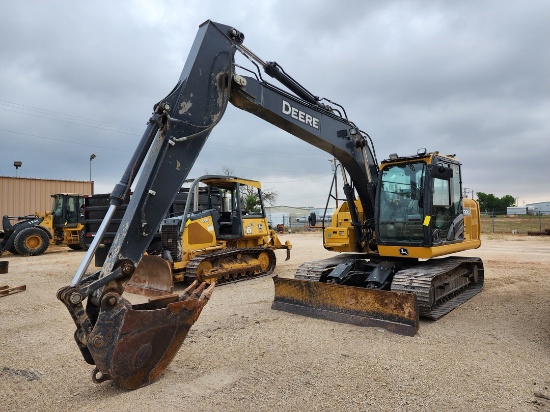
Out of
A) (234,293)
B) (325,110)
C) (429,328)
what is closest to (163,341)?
(429,328)

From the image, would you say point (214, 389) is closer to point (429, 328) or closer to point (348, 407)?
point (348, 407)

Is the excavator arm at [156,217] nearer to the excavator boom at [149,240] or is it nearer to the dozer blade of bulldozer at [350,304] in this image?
the excavator boom at [149,240]

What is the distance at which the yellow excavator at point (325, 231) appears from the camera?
3404mm

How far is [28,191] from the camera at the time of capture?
24.0 meters

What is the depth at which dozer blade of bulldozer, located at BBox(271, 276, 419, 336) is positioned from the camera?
523 cm

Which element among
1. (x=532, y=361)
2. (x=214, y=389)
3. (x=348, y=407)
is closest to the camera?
(x=348, y=407)

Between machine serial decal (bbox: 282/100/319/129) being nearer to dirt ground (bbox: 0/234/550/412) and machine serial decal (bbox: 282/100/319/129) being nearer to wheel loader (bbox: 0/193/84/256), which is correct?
dirt ground (bbox: 0/234/550/412)

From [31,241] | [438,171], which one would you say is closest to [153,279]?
[438,171]

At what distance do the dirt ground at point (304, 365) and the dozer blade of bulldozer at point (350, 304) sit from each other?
177 mm

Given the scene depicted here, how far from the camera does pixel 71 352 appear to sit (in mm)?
4637

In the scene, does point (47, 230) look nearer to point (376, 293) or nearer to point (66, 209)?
point (66, 209)

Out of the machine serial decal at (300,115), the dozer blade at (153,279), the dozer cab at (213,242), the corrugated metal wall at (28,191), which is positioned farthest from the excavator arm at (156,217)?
the corrugated metal wall at (28,191)

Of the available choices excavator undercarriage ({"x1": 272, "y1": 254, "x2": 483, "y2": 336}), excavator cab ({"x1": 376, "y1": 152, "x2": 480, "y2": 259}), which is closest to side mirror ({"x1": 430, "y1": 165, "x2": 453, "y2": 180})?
excavator cab ({"x1": 376, "y1": 152, "x2": 480, "y2": 259})

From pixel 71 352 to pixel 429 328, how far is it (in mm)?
4371
